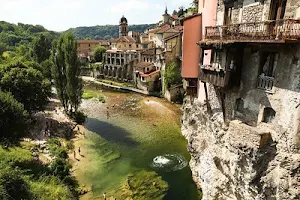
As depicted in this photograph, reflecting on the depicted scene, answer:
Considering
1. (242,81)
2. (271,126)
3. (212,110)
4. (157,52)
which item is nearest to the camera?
(271,126)

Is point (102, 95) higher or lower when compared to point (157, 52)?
lower

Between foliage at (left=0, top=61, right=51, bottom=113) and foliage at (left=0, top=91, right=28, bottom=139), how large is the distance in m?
5.49

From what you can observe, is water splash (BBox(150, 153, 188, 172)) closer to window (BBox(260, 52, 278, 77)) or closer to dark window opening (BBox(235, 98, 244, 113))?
dark window opening (BBox(235, 98, 244, 113))

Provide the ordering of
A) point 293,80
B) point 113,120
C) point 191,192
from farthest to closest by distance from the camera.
Result: 1. point 113,120
2. point 191,192
3. point 293,80

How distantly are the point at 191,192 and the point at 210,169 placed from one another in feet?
17.1

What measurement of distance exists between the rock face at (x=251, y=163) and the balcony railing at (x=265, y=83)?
1.89m

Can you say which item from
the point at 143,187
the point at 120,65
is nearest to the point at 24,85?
the point at 143,187

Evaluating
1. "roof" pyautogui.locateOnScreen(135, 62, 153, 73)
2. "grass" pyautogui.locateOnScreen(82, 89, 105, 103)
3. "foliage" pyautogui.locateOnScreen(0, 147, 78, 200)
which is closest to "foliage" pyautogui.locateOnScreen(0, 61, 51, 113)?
"foliage" pyautogui.locateOnScreen(0, 147, 78, 200)

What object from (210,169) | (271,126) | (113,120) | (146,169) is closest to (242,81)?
(271,126)

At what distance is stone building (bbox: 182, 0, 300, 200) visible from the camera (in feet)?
33.2

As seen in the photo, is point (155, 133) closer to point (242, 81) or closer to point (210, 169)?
point (210, 169)

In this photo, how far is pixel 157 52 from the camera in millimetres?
59531

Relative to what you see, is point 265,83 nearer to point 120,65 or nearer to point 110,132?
point 110,132

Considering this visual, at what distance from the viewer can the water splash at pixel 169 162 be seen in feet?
79.6
